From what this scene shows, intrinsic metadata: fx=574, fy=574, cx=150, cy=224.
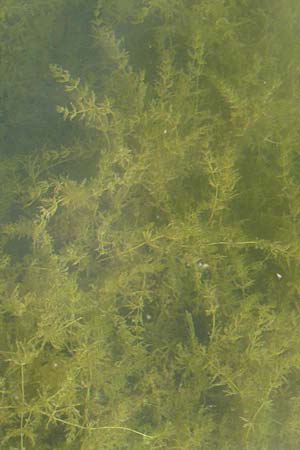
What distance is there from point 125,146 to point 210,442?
140cm

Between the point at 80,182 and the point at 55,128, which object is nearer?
the point at 80,182

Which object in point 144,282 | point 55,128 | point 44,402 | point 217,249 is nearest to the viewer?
point 44,402

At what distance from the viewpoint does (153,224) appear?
8.32 feet

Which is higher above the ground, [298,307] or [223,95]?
[223,95]

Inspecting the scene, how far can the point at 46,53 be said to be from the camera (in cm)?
289

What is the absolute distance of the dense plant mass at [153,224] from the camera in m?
2.40

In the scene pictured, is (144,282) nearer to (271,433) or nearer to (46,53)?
(271,433)

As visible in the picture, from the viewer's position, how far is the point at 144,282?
97.0 inches

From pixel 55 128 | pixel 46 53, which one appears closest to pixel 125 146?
pixel 55 128

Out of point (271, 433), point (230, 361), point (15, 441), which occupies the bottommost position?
point (271, 433)

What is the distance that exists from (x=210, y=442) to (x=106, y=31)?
6.50 feet

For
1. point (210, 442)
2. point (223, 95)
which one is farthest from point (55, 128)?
point (210, 442)

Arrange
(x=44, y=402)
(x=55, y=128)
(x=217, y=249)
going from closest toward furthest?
1. (x=44, y=402)
2. (x=217, y=249)
3. (x=55, y=128)

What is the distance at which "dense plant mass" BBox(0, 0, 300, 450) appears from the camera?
2.40m
